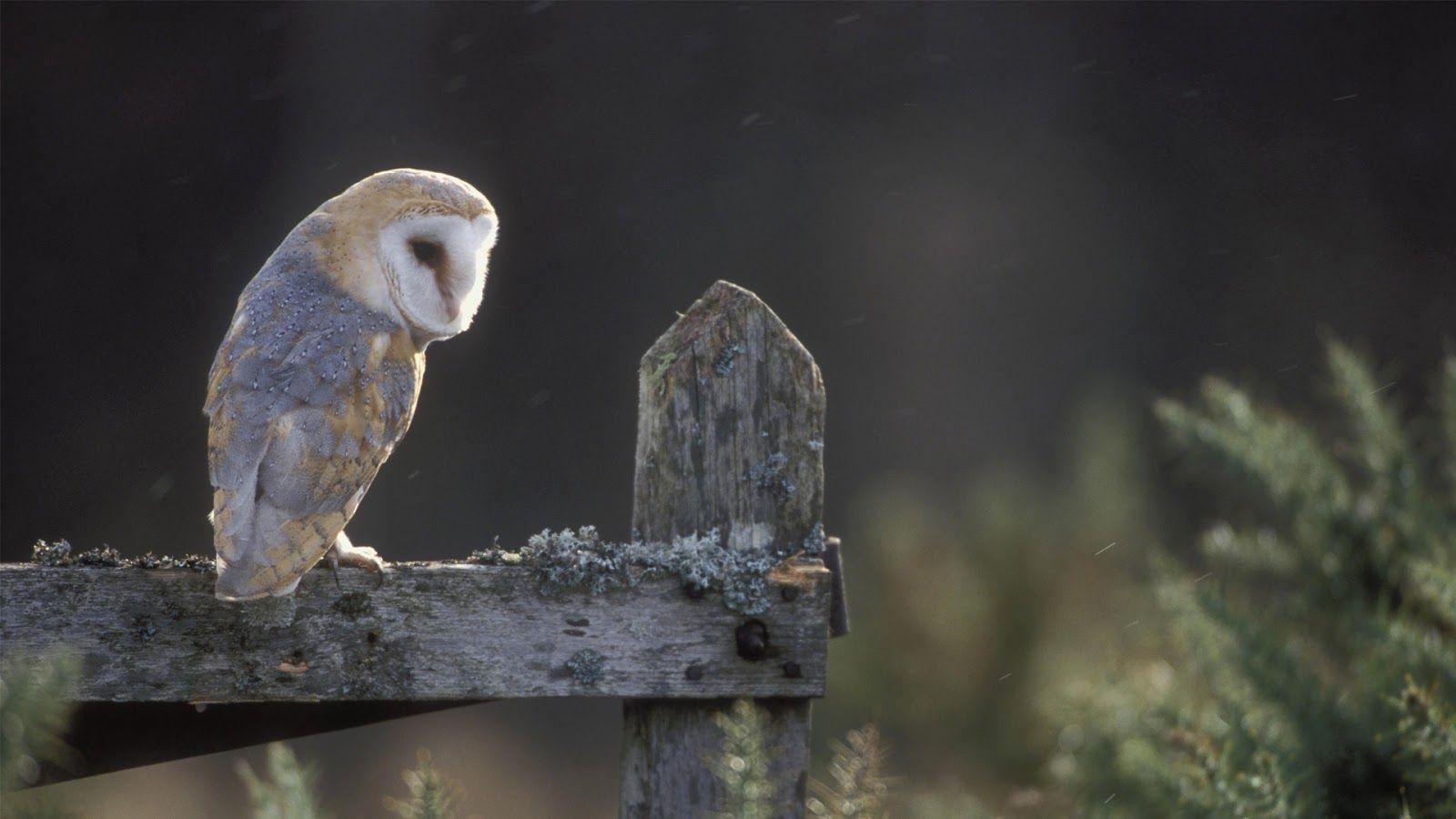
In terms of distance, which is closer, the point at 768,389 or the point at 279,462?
the point at 279,462

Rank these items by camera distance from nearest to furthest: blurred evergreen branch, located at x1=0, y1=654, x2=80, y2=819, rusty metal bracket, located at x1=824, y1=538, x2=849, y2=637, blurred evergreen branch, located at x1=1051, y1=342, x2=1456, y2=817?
blurred evergreen branch, located at x1=0, y1=654, x2=80, y2=819 → blurred evergreen branch, located at x1=1051, y1=342, x2=1456, y2=817 → rusty metal bracket, located at x1=824, y1=538, x2=849, y2=637

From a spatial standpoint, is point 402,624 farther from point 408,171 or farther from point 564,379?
point 564,379

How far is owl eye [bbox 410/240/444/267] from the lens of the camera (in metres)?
1.55

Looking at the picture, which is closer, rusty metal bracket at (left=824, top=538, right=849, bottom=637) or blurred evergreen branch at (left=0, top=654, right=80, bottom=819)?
blurred evergreen branch at (left=0, top=654, right=80, bottom=819)

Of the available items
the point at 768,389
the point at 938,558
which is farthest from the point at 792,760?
the point at 938,558

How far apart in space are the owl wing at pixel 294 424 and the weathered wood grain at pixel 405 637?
0.23 feet

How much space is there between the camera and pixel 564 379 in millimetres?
4375

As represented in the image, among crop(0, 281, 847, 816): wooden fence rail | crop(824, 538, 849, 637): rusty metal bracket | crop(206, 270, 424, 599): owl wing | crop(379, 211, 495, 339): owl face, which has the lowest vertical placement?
crop(824, 538, 849, 637): rusty metal bracket

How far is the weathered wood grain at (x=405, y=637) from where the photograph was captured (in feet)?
4.16

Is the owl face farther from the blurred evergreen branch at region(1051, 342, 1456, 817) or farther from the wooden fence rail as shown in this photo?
the blurred evergreen branch at region(1051, 342, 1456, 817)

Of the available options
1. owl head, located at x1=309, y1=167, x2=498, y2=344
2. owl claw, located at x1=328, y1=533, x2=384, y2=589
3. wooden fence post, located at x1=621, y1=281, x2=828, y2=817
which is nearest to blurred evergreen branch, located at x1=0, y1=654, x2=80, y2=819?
owl claw, located at x1=328, y1=533, x2=384, y2=589

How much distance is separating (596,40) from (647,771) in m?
3.30

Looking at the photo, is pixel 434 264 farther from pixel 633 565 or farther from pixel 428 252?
pixel 633 565

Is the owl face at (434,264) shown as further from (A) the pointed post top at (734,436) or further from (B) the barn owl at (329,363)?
(A) the pointed post top at (734,436)
